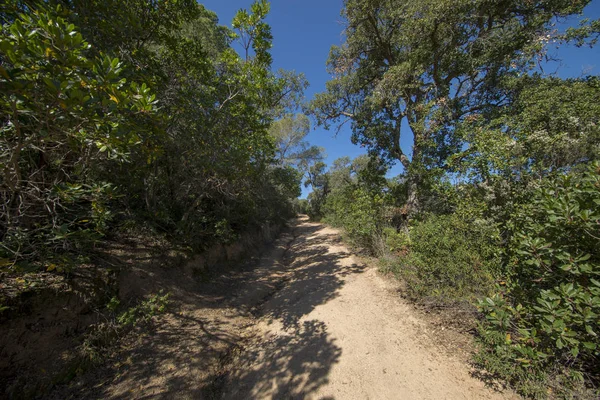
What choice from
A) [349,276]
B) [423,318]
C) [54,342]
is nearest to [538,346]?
[423,318]

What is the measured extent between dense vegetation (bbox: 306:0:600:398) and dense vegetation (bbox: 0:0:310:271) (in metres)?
4.69

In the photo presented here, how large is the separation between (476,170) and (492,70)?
574cm

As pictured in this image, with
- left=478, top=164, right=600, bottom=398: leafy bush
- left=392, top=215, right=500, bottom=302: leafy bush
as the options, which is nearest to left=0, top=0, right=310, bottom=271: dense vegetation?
left=478, top=164, right=600, bottom=398: leafy bush

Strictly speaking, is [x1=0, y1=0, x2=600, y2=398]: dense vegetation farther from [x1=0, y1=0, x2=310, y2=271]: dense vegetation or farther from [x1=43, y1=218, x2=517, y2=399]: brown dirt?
[x1=43, y1=218, x2=517, y2=399]: brown dirt

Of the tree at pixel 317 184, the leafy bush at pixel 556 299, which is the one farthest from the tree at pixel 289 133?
the leafy bush at pixel 556 299

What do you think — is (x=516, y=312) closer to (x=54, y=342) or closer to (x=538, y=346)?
(x=538, y=346)

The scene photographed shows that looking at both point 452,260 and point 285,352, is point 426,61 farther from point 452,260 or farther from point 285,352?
point 285,352

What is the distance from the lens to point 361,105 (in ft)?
31.4

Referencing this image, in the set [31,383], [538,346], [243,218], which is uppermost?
[243,218]

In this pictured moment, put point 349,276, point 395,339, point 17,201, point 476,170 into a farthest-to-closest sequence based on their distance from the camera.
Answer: point 349,276, point 476,170, point 395,339, point 17,201

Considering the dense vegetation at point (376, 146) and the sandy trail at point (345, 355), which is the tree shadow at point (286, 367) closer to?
the sandy trail at point (345, 355)

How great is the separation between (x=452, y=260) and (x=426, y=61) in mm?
7634

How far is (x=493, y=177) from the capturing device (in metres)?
3.91

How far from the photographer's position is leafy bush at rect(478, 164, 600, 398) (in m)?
1.82
